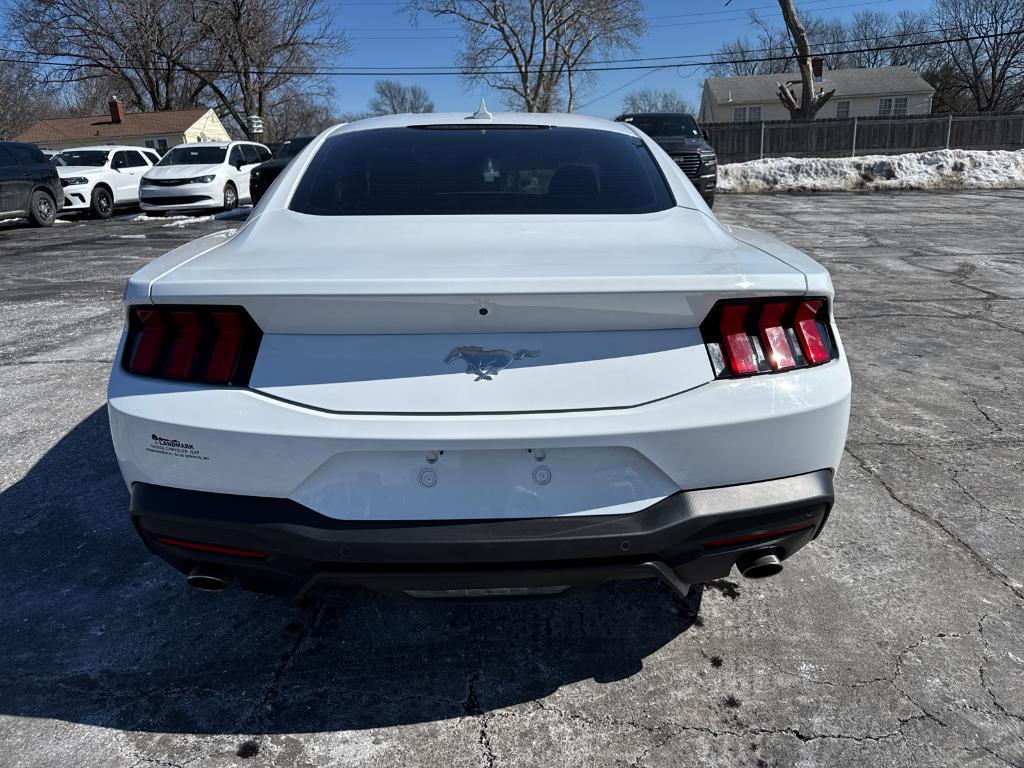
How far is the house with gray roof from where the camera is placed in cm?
5334

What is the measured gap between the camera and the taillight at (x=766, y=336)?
189 cm

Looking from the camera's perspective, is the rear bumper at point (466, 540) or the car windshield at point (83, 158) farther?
the car windshield at point (83, 158)

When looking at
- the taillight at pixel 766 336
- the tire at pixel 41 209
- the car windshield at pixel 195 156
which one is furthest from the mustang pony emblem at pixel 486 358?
the car windshield at pixel 195 156

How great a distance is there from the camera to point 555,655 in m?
2.37

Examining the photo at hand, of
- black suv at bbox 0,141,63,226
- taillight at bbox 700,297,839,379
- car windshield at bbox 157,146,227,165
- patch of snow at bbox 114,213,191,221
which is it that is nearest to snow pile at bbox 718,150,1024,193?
car windshield at bbox 157,146,227,165

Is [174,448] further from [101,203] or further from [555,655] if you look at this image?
[101,203]

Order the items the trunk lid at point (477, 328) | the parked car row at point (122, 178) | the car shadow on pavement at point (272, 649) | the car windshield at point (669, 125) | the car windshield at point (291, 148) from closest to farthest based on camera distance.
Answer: the trunk lid at point (477, 328)
the car shadow on pavement at point (272, 649)
the parked car row at point (122, 178)
the car windshield at point (291, 148)
the car windshield at point (669, 125)

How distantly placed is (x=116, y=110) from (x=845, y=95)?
165 ft

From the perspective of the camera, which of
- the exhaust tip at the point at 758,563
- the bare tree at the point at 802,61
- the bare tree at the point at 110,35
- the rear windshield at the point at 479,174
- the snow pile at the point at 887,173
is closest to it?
the exhaust tip at the point at 758,563

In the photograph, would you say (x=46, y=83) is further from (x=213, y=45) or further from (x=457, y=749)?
(x=457, y=749)

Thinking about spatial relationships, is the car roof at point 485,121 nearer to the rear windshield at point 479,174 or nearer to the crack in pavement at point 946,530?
the rear windshield at point 479,174

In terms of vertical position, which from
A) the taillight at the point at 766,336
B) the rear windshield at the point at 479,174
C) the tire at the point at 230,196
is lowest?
the tire at the point at 230,196

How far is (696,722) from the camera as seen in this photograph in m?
2.07

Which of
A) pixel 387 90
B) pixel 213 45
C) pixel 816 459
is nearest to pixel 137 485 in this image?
pixel 816 459
